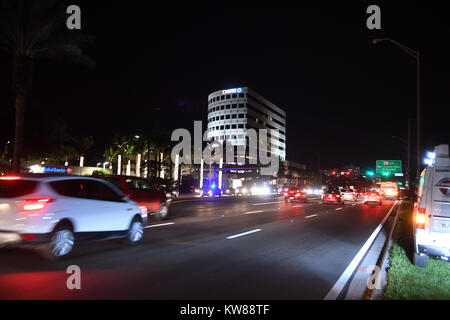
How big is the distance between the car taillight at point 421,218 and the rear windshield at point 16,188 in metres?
8.07

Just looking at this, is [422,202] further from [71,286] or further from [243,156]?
[243,156]

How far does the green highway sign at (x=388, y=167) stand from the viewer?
65.1 meters

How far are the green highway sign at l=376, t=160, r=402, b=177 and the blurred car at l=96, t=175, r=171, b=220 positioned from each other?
56612mm

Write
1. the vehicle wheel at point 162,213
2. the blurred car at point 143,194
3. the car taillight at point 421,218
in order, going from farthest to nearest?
the vehicle wheel at point 162,213
the blurred car at point 143,194
the car taillight at point 421,218

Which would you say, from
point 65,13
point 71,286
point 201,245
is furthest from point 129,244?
point 65,13

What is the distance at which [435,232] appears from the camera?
8.02 m

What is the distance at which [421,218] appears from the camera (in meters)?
8.25

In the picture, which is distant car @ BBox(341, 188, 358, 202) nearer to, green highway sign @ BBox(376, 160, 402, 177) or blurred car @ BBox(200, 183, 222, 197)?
blurred car @ BBox(200, 183, 222, 197)

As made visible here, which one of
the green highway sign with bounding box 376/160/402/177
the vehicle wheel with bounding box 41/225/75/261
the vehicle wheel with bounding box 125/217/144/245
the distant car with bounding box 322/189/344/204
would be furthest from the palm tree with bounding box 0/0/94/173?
the green highway sign with bounding box 376/160/402/177

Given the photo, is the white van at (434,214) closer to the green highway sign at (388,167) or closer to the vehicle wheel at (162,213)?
the vehicle wheel at (162,213)

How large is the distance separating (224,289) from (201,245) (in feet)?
14.4

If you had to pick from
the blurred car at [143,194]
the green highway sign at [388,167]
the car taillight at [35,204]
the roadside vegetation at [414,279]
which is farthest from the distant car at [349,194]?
the car taillight at [35,204]

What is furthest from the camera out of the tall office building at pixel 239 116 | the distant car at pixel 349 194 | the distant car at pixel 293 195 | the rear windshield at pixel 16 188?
the tall office building at pixel 239 116

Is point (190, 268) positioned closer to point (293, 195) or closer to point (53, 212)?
point (53, 212)
